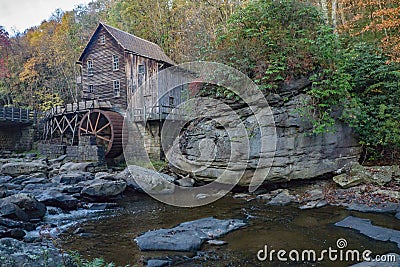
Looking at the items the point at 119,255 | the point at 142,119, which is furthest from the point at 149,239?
the point at 142,119

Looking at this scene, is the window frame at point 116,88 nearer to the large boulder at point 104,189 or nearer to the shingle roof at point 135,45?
the shingle roof at point 135,45

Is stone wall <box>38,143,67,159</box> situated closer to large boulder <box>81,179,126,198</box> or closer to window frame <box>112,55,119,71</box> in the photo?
window frame <box>112,55,119,71</box>

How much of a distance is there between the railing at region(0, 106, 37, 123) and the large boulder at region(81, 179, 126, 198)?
52.1 feet

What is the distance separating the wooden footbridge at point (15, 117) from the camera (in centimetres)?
2131

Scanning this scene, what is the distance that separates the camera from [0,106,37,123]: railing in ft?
69.9

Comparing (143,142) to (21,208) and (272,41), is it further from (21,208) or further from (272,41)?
(21,208)

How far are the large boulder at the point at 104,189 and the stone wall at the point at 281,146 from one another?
9.96ft

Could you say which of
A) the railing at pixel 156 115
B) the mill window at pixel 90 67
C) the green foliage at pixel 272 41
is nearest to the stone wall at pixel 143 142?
the railing at pixel 156 115

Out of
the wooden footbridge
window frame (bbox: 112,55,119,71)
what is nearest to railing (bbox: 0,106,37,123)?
the wooden footbridge

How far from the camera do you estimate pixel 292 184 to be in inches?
348

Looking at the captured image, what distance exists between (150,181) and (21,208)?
→ 4.05m

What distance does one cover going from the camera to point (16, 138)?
23.4m

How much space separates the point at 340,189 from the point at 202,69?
5.64 metres

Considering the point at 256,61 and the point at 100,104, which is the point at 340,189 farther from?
the point at 100,104
